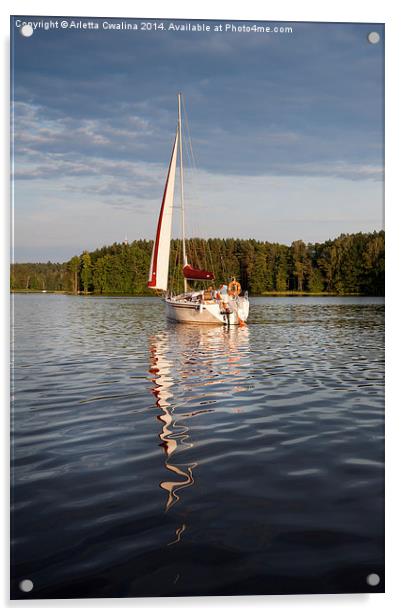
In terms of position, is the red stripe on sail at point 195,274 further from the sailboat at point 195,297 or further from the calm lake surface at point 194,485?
the calm lake surface at point 194,485

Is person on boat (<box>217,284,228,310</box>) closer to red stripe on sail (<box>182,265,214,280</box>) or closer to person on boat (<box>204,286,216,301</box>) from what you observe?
person on boat (<box>204,286,216,301</box>)

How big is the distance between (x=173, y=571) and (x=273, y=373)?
21.2ft

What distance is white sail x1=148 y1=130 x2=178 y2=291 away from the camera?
656 cm

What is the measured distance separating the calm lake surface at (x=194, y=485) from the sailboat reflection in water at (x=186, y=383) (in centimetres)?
3

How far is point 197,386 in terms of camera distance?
8.50 metres

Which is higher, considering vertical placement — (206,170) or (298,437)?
(206,170)

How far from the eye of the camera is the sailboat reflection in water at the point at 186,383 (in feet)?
15.5

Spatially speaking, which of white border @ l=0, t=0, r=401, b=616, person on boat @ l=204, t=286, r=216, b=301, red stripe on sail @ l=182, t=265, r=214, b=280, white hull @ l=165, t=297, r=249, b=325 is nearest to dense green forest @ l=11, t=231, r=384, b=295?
white border @ l=0, t=0, r=401, b=616

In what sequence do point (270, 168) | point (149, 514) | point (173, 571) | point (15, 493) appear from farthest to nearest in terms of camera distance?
point (270, 168) < point (15, 493) < point (149, 514) < point (173, 571)

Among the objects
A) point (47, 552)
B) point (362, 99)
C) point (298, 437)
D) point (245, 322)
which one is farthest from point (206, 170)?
point (245, 322)

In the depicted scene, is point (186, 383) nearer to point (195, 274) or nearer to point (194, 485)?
point (194, 485)

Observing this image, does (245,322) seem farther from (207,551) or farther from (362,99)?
(207,551)

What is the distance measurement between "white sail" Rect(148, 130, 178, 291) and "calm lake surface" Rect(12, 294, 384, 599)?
7.11 feet

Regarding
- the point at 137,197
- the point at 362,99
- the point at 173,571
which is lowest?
the point at 173,571
